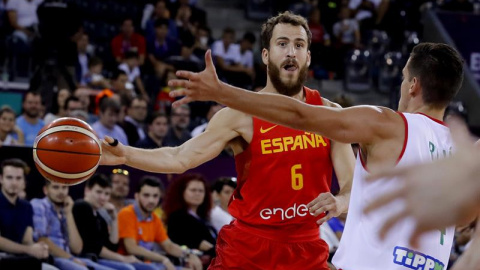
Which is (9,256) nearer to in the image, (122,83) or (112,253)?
(112,253)

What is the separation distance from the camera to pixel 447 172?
1.98 m

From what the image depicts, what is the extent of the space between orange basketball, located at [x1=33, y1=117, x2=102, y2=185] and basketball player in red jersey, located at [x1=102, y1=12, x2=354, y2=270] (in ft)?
0.38

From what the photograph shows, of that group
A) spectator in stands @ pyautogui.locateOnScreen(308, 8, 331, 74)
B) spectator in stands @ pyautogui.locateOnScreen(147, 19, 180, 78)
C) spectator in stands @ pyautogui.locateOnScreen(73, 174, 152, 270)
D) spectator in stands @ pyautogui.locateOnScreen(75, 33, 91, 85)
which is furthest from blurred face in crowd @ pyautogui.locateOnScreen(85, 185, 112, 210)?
spectator in stands @ pyautogui.locateOnScreen(308, 8, 331, 74)

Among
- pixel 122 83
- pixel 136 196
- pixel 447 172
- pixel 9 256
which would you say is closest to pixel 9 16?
pixel 122 83

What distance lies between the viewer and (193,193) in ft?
31.8

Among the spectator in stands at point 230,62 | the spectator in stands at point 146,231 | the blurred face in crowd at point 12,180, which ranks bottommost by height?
the spectator in stands at point 146,231

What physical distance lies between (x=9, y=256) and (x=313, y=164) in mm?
3601

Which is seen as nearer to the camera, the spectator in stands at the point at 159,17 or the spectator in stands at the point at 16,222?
the spectator in stands at the point at 16,222

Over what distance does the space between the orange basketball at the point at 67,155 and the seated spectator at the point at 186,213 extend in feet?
14.1

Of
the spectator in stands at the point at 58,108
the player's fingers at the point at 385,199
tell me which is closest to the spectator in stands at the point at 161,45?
the spectator in stands at the point at 58,108

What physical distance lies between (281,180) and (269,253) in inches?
19.6

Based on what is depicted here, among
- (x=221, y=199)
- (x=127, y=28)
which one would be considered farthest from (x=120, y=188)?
(x=127, y=28)

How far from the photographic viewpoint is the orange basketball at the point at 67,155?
211 inches

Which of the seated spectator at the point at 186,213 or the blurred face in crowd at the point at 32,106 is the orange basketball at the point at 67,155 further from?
the blurred face in crowd at the point at 32,106
